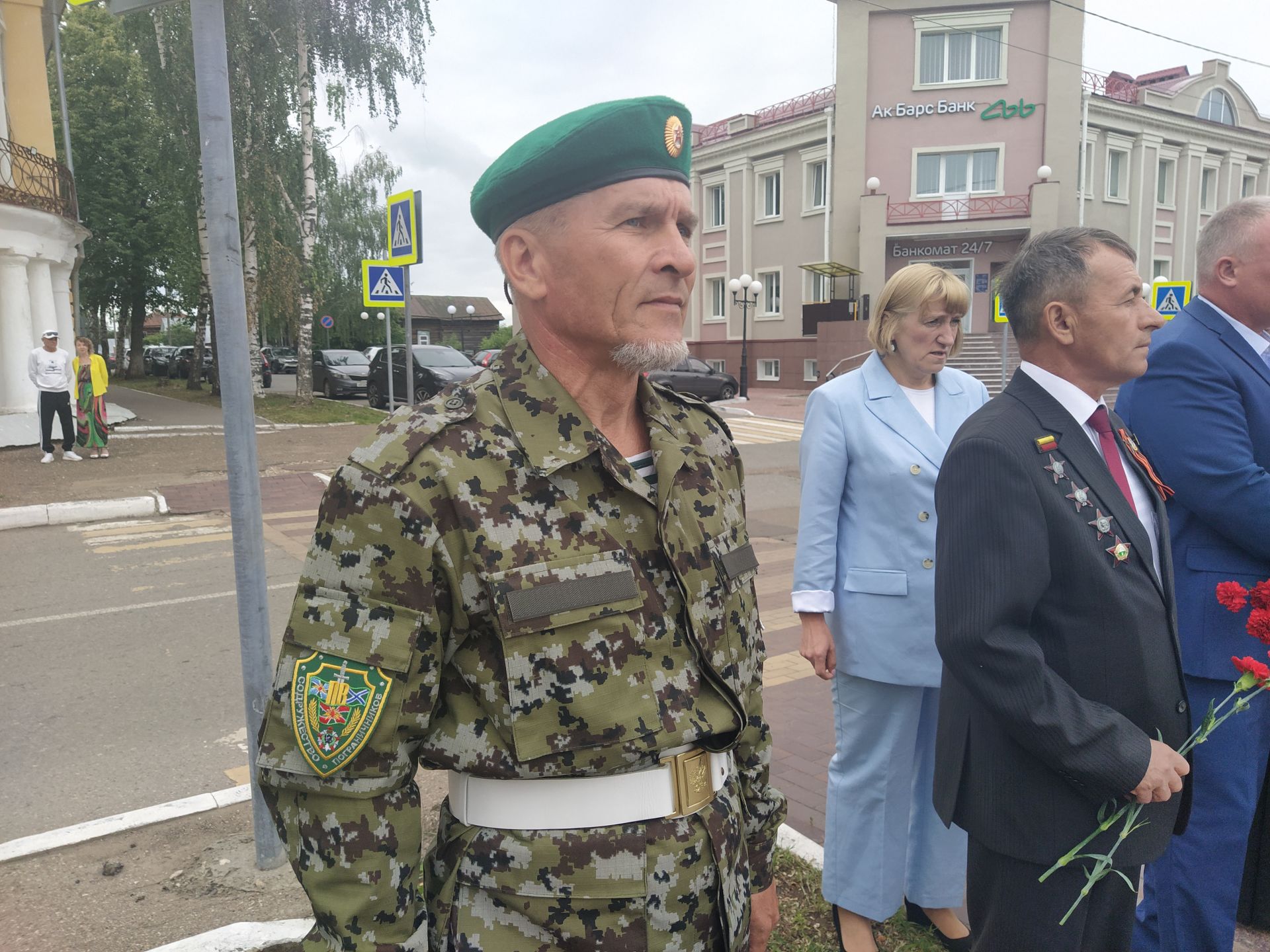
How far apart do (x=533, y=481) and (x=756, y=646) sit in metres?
0.65

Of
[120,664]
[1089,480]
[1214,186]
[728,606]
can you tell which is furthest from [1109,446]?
[1214,186]

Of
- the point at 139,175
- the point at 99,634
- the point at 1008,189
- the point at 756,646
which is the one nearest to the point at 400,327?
the point at 139,175

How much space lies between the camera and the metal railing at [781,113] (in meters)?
32.4

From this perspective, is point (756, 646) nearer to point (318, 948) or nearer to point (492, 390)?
point (492, 390)

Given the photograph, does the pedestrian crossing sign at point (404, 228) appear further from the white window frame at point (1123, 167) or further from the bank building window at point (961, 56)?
the white window frame at point (1123, 167)

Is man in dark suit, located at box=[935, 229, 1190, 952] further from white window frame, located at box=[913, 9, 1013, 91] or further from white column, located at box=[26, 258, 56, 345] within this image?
white window frame, located at box=[913, 9, 1013, 91]

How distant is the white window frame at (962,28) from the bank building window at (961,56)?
67mm

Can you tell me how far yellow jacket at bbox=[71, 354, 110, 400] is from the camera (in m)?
12.7

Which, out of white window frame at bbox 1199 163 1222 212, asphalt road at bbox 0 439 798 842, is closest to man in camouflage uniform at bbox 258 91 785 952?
→ asphalt road at bbox 0 439 798 842

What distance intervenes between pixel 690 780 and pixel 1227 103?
1705 inches

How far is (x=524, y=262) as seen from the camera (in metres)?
1.62

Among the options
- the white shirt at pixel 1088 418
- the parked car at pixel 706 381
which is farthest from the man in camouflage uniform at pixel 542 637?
the parked car at pixel 706 381

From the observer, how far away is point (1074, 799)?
1.94 meters

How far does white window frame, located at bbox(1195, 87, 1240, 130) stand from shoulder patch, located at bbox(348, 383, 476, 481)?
40.4 metres
